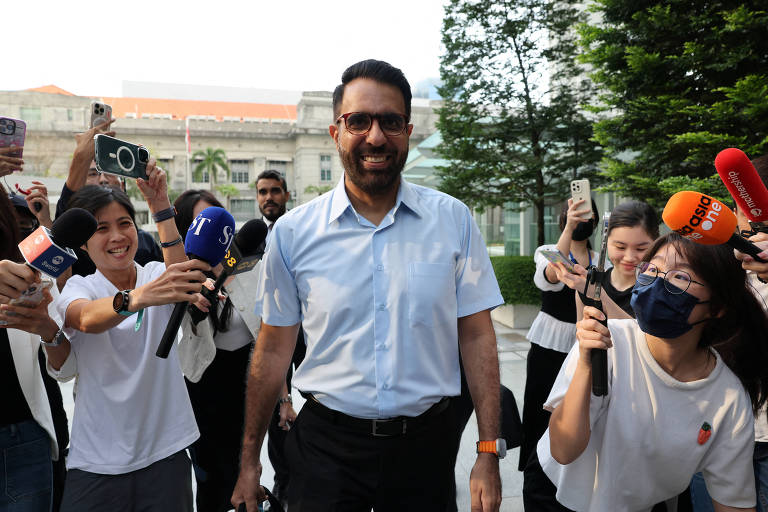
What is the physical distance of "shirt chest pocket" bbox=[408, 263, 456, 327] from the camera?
1826mm

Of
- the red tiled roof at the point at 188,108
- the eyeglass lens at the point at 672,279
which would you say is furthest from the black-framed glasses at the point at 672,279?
the red tiled roof at the point at 188,108

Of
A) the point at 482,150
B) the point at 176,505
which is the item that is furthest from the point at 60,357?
the point at 482,150

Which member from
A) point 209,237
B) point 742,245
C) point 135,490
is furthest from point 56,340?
point 742,245

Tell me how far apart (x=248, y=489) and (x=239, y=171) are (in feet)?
174

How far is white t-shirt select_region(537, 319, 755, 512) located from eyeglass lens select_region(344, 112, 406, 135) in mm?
1081

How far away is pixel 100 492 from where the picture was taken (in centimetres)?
191

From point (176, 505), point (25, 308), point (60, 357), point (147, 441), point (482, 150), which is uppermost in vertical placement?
point (482, 150)

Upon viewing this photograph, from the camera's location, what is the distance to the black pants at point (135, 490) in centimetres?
190

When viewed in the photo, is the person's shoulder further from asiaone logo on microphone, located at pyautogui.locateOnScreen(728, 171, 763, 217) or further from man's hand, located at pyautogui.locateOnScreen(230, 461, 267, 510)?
man's hand, located at pyautogui.locateOnScreen(230, 461, 267, 510)

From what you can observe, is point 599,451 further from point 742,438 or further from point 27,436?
point 27,436

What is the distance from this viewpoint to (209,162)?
47.6 metres

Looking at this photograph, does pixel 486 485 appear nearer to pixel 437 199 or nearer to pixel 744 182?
pixel 437 199

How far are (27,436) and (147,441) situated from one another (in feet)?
1.43

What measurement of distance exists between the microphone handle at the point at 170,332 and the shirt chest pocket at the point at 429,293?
2.58ft
